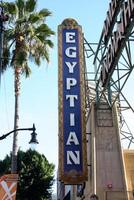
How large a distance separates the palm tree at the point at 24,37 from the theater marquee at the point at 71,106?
224cm

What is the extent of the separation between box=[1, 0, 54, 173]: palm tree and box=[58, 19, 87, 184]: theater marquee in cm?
224

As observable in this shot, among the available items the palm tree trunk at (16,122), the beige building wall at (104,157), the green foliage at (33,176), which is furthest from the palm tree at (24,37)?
the green foliage at (33,176)

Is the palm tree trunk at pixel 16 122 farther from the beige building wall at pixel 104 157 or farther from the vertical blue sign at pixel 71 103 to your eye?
the beige building wall at pixel 104 157

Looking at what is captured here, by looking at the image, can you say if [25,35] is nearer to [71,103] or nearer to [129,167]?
[71,103]

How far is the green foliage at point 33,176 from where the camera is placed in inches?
1319

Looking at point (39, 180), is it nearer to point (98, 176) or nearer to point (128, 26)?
point (98, 176)

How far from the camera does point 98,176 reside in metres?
17.8

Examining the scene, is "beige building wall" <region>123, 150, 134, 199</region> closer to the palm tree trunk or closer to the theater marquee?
the theater marquee

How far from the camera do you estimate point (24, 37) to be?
2369 cm

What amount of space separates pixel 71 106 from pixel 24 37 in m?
5.97

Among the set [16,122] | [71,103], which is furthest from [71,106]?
[16,122]

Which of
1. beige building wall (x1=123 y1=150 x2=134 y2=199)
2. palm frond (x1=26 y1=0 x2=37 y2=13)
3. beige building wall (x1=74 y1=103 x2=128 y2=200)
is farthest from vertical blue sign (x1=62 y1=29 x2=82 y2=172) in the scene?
palm frond (x1=26 y1=0 x2=37 y2=13)

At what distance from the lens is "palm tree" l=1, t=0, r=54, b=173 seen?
2317 cm

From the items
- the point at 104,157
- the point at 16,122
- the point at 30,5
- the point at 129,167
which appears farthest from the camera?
the point at 30,5
